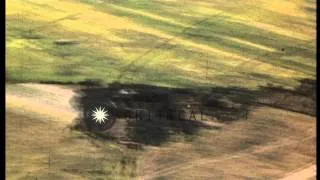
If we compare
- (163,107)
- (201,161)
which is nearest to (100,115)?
(163,107)

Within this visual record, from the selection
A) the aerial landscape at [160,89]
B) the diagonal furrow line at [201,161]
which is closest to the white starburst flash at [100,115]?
the aerial landscape at [160,89]

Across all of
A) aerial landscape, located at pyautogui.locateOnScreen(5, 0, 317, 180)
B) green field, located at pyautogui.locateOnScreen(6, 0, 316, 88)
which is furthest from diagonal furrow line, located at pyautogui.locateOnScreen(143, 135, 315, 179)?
green field, located at pyautogui.locateOnScreen(6, 0, 316, 88)

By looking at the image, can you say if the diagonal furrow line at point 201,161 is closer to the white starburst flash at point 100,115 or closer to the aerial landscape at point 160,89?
the aerial landscape at point 160,89

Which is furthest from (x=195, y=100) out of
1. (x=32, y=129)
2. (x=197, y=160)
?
(x=32, y=129)

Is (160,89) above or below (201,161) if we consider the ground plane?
above

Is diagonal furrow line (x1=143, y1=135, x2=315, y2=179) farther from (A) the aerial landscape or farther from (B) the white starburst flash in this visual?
(B) the white starburst flash

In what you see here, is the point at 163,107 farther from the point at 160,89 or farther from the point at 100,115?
the point at 100,115

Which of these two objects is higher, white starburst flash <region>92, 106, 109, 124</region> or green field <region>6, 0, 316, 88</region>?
green field <region>6, 0, 316, 88</region>

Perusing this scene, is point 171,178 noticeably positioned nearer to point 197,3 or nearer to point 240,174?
point 240,174
